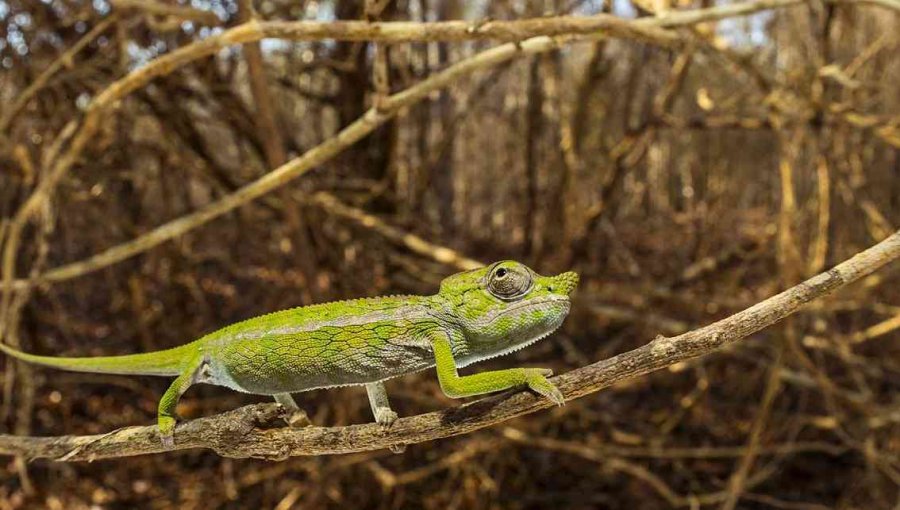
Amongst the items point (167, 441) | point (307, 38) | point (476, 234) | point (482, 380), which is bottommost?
point (476, 234)

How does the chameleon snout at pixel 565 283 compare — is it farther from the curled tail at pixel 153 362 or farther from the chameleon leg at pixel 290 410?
the curled tail at pixel 153 362

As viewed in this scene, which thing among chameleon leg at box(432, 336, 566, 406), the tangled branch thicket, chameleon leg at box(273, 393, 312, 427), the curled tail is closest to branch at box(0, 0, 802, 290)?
the tangled branch thicket

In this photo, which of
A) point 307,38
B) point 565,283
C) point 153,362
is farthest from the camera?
point 307,38

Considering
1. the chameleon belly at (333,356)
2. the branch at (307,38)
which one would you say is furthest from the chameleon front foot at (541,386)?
the branch at (307,38)

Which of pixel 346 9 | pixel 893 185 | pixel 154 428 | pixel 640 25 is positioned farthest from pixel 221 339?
pixel 893 185

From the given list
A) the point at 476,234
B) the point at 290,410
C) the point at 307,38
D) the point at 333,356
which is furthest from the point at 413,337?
the point at 476,234

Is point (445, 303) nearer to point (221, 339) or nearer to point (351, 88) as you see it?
point (221, 339)

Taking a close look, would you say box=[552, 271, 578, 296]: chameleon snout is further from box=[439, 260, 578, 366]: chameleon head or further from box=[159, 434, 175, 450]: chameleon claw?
box=[159, 434, 175, 450]: chameleon claw

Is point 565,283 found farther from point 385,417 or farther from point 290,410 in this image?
point 290,410
